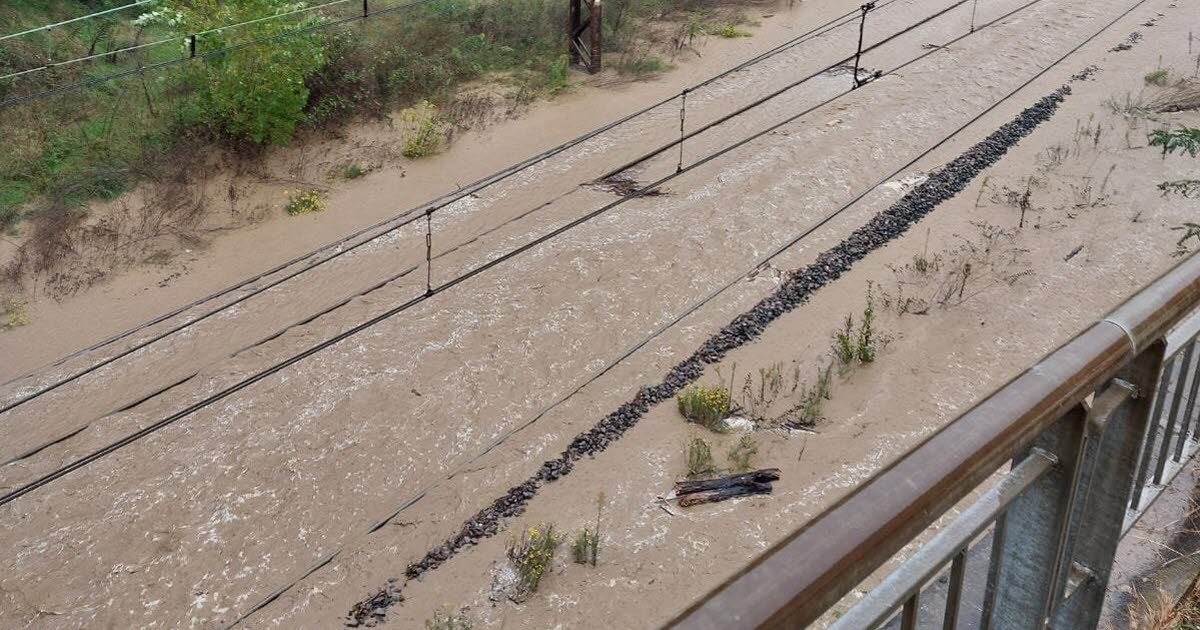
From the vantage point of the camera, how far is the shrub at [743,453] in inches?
420

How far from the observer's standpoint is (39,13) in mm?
19859

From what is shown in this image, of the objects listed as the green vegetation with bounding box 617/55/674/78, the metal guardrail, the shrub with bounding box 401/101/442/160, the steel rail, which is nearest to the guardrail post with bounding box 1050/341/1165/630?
the metal guardrail

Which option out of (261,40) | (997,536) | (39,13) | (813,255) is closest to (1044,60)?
(813,255)

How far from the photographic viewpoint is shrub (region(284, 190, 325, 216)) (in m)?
16.3

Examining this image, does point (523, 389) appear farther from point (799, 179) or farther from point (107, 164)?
point (107, 164)

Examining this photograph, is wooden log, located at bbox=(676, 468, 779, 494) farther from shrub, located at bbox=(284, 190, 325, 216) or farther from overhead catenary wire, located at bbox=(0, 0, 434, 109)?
overhead catenary wire, located at bbox=(0, 0, 434, 109)

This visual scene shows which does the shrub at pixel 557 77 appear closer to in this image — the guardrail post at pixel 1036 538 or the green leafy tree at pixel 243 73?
the green leafy tree at pixel 243 73

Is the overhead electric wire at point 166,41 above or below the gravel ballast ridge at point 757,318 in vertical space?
above

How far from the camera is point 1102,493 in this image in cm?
258

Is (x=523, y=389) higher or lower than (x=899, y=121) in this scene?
lower

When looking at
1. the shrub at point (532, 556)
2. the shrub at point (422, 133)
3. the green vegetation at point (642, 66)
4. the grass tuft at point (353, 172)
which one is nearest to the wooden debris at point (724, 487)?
the shrub at point (532, 556)

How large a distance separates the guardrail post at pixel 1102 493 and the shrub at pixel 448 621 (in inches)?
258

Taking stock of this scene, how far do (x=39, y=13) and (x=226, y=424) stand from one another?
12.1 meters

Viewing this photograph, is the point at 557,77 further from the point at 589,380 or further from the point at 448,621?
the point at 448,621
